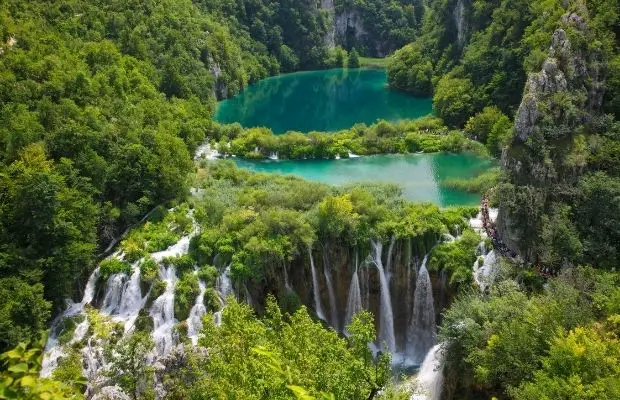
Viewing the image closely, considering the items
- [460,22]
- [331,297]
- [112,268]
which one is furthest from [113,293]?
[460,22]

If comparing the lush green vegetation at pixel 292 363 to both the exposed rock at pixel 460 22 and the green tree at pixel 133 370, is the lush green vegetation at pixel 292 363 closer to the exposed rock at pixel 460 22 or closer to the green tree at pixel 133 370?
A: the green tree at pixel 133 370

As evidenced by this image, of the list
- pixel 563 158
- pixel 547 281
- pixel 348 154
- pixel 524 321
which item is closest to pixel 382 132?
pixel 348 154

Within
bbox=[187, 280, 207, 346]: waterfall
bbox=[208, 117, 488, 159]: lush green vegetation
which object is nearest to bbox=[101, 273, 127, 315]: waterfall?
bbox=[187, 280, 207, 346]: waterfall

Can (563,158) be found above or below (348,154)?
above

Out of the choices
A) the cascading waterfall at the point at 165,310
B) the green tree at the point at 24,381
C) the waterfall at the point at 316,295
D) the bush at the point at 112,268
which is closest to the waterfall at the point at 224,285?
the cascading waterfall at the point at 165,310

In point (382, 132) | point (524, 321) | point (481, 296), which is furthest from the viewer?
point (382, 132)

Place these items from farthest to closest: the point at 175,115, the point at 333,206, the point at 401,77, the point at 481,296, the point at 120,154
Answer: the point at 401,77
the point at 175,115
the point at 120,154
the point at 333,206
the point at 481,296

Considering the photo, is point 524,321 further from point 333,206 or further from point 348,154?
point 348,154

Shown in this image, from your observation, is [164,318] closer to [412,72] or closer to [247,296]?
[247,296]
